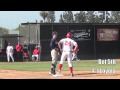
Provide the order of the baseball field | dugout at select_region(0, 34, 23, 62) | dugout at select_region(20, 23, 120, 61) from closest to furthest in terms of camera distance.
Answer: the baseball field < dugout at select_region(0, 34, 23, 62) < dugout at select_region(20, 23, 120, 61)

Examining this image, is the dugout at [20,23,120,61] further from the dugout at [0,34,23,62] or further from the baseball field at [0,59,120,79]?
the baseball field at [0,59,120,79]

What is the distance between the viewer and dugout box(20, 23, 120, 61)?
3412 centimetres

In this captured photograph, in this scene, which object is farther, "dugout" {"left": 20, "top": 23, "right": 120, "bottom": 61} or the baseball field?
"dugout" {"left": 20, "top": 23, "right": 120, "bottom": 61}

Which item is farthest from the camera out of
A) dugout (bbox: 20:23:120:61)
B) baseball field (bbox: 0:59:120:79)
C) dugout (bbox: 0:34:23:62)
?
dugout (bbox: 20:23:120:61)

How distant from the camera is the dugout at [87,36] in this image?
34.1m

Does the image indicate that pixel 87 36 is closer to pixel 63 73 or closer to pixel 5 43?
pixel 5 43

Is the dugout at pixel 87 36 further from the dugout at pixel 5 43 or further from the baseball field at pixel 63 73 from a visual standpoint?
the baseball field at pixel 63 73

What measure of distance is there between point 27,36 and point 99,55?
7.39m

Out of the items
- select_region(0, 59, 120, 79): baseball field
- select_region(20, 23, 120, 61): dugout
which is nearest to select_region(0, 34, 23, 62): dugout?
select_region(20, 23, 120, 61): dugout

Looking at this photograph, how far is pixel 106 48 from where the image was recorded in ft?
117

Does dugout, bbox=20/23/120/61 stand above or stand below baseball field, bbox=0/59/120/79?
above

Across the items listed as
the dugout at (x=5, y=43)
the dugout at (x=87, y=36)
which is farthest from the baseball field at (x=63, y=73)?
the dugout at (x=87, y=36)
